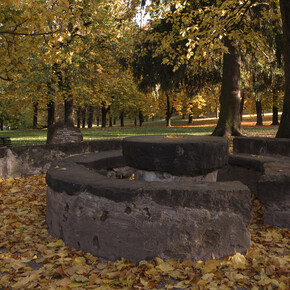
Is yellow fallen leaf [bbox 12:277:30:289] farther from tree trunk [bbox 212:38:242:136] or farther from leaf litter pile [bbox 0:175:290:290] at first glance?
tree trunk [bbox 212:38:242:136]

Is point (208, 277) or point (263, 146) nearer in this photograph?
point (208, 277)

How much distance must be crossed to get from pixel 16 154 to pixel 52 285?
5.28m

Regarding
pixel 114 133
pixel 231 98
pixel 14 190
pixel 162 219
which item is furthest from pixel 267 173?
pixel 114 133

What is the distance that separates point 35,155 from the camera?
301 inches

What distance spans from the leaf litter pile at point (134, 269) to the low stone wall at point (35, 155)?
3.69 meters

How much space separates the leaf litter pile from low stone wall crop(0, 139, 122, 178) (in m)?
3.69

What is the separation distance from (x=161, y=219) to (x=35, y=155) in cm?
556

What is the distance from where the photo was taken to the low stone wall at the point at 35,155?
7145 mm

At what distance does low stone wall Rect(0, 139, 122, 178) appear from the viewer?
714cm

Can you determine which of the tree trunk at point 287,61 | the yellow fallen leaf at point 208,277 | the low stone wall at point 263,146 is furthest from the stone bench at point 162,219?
the tree trunk at point 287,61

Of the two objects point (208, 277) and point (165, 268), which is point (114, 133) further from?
point (208, 277)

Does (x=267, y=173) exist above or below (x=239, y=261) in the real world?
above

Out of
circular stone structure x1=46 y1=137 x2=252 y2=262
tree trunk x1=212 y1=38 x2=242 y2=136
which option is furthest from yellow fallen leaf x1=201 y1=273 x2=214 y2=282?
tree trunk x1=212 y1=38 x2=242 y2=136

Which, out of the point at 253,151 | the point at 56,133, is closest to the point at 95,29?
the point at 56,133
